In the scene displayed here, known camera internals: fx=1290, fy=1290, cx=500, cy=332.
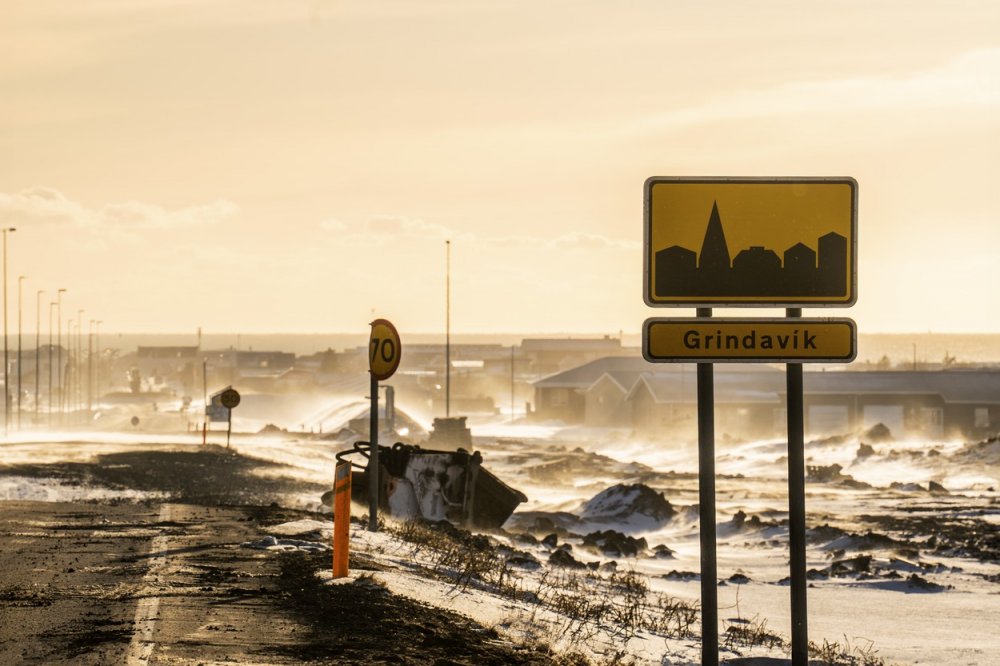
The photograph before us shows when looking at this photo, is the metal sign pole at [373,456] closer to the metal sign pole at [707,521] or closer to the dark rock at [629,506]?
the metal sign pole at [707,521]

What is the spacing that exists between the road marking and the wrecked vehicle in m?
9.87

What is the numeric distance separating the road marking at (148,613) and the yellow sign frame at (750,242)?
3.97m

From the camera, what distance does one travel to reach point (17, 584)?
448 inches

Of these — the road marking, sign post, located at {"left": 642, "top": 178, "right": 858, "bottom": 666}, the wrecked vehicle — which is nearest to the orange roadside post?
the road marking

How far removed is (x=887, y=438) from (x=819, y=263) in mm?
67902

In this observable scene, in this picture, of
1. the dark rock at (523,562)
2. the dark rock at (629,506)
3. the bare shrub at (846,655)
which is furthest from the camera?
the dark rock at (629,506)

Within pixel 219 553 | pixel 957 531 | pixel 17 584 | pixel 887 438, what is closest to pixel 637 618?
pixel 219 553

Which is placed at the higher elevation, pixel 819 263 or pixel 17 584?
pixel 819 263

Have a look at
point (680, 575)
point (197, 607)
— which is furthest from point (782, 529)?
point (197, 607)

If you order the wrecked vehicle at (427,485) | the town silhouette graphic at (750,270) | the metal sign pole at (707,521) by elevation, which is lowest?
the wrecked vehicle at (427,485)

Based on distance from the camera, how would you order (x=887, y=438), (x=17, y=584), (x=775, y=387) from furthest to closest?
(x=775, y=387)
(x=887, y=438)
(x=17, y=584)

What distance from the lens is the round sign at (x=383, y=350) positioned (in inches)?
612

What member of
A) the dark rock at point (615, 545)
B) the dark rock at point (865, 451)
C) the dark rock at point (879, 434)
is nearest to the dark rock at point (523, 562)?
the dark rock at point (615, 545)

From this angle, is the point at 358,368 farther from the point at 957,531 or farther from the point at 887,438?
the point at 957,531
